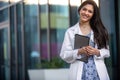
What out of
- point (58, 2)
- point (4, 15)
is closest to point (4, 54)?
point (4, 15)

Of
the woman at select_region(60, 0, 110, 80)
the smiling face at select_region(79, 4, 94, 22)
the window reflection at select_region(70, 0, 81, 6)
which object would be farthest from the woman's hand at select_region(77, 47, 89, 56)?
the window reflection at select_region(70, 0, 81, 6)

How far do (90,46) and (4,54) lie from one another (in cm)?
360

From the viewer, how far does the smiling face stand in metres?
4.28

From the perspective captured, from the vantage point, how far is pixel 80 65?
4.22 metres

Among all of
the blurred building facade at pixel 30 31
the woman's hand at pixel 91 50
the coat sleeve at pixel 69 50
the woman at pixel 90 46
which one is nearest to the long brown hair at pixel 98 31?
the woman at pixel 90 46

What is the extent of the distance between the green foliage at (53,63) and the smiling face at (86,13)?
10.4 ft

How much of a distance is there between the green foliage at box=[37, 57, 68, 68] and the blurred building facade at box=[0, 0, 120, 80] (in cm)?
5

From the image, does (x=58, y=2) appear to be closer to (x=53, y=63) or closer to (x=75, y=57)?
(x=53, y=63)

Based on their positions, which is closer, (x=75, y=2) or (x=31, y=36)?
(x=31, y=36)

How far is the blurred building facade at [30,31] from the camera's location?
7414 millimetres

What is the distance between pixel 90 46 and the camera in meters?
4.15

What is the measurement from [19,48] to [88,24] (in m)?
3.29

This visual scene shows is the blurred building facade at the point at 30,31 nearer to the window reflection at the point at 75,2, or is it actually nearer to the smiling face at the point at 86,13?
the window reflection at the point at 75,2

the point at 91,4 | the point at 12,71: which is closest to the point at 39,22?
the point at 12,71
